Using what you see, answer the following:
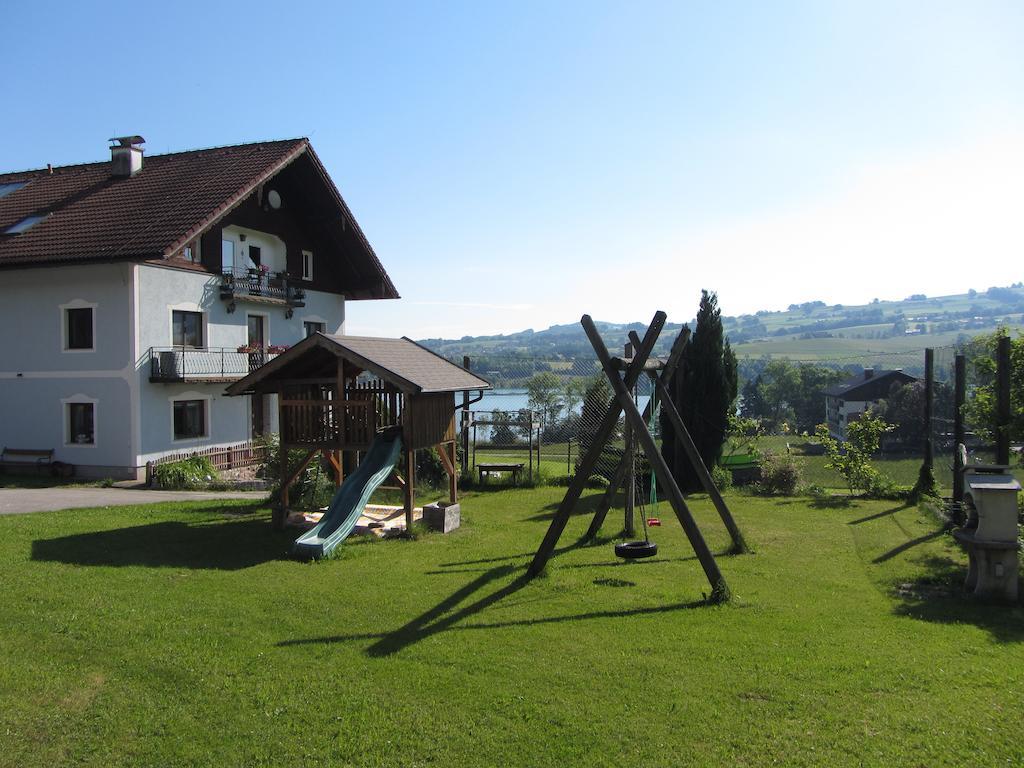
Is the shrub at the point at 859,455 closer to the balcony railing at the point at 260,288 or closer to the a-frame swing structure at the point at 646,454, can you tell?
the a-frame swing structure at the point at 646,454

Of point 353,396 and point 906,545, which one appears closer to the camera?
point 906,545

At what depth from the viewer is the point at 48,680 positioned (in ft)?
22.4

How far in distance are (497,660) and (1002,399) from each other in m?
8.70

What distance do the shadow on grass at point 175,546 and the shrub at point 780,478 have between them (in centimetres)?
1171

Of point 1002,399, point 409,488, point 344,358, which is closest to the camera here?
point 1002,399

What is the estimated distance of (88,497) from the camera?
18.6 meters

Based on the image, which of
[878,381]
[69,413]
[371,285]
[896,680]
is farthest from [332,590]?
[878,381]

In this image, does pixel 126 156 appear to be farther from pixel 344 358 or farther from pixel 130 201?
pixel 344 358

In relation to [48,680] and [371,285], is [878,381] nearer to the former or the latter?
[371,285]

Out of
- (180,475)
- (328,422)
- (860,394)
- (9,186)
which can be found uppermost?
(9,186)

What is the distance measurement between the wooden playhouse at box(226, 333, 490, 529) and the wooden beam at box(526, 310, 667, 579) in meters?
3.59

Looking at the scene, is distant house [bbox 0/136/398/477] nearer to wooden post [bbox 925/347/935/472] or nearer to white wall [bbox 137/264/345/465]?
white wall [bbox 137/264/345/465]

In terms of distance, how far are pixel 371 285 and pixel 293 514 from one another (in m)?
18.8

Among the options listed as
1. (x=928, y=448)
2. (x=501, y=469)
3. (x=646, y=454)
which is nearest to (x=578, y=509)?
(x=501, y=469)
